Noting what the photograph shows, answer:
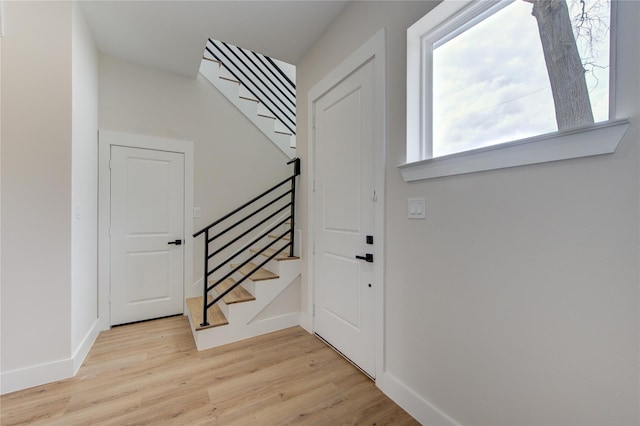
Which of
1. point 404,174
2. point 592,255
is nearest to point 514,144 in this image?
point 592,255

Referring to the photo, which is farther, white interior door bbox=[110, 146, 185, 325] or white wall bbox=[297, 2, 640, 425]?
white interior door bbox=[110, 146, 185, 325]

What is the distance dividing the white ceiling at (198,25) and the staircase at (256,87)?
543 millimetres

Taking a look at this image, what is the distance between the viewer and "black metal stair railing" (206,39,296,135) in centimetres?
357

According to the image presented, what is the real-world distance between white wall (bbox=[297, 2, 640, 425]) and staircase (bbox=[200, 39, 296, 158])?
2.12 m

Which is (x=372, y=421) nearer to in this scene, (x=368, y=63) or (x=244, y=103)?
(x=368, y=63)

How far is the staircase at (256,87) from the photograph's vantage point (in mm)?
3310

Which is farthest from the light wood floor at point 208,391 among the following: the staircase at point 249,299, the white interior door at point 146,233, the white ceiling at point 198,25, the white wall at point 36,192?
the white ceiling at point 198,25

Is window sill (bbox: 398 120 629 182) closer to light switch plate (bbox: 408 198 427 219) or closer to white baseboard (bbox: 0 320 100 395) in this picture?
light switch plate (bbox: 408 198 427 219)

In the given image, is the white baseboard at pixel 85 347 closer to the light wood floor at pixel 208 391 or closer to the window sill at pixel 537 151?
the light wood floor at pixel 208 391

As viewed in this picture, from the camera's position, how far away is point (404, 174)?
1.58 metres

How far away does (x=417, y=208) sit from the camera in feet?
4.99

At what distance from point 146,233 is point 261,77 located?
2.71 m

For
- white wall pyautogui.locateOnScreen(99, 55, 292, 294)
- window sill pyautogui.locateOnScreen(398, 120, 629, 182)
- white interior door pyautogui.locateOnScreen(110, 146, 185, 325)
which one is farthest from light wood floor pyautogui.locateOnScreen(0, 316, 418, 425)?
window sill pyautogui.locateOnScreen(398, 120, 629, 182)

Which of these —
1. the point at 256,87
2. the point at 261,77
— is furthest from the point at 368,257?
the point at 261,77
